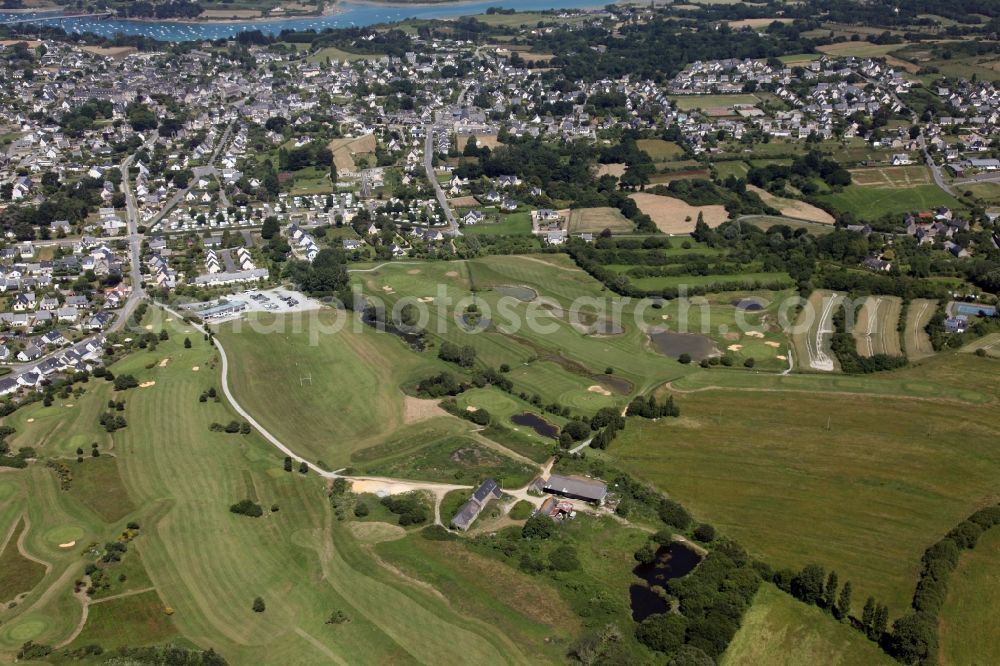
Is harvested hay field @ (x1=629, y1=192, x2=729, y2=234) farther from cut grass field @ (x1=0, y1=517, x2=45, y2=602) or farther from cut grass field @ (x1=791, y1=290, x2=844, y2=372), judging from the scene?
cut grass field @ (x1=0, y1=517, x2=45, y2=602)

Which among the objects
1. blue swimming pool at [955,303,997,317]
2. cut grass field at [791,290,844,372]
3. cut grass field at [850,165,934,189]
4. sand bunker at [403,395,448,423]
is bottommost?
cut grass field at [850,165,934,189]

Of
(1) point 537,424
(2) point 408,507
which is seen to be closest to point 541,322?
(1) point 537,424

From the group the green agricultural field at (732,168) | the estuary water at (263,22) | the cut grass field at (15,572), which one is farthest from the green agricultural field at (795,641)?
the estuary water at (263,22)

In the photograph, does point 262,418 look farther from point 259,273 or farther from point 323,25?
point 323,25

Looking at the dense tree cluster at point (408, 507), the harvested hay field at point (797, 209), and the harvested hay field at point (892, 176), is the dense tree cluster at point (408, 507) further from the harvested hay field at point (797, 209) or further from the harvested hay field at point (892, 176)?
the harvested hay field at point (892, 176)

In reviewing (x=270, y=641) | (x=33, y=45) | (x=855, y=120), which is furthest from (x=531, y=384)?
(x=33, y=45)

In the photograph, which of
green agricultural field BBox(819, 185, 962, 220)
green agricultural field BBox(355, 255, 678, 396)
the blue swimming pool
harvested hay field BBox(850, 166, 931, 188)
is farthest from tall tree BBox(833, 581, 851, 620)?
harvested hay field BBox(850, 166, 931, 188)
